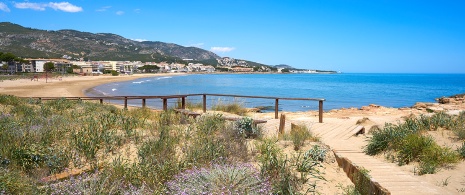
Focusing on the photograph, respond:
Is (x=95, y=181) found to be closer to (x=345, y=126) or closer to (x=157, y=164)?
(x=157, y=164)

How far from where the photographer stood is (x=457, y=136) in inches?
275

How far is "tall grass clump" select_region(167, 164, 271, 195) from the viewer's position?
11.4ft

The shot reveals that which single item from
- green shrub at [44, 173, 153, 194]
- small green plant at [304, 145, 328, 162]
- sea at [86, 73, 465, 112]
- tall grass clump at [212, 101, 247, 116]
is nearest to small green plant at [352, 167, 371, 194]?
small green plant at [304, 145, 328, 162]

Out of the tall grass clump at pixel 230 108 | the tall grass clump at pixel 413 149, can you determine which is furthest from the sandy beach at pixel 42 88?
the tall grass clump at pixel 413 149

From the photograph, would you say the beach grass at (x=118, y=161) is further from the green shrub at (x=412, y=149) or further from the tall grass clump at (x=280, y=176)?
the green shrub at (x=412, y=149)

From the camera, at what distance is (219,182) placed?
3607mm

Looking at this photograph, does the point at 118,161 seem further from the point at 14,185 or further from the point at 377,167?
the point at 377,167

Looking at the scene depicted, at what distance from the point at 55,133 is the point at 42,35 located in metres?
181

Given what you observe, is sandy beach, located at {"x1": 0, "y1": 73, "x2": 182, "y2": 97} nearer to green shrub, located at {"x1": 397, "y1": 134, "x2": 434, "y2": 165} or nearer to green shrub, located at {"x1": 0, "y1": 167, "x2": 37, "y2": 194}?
green shrub, located at {"x1": 0, "y1": 167, "x2": 37, "y2": 194}

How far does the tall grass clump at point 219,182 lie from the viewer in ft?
11.4

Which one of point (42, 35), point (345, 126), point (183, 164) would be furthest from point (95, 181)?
point (42, 35)

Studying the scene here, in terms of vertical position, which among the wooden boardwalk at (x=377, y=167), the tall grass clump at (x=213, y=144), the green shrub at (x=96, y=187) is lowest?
the wooden boardwalk at (x=377, y=167)

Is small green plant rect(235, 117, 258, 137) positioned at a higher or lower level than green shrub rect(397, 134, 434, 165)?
higher

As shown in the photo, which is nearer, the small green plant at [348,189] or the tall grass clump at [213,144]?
the small green plant at [348,189]
